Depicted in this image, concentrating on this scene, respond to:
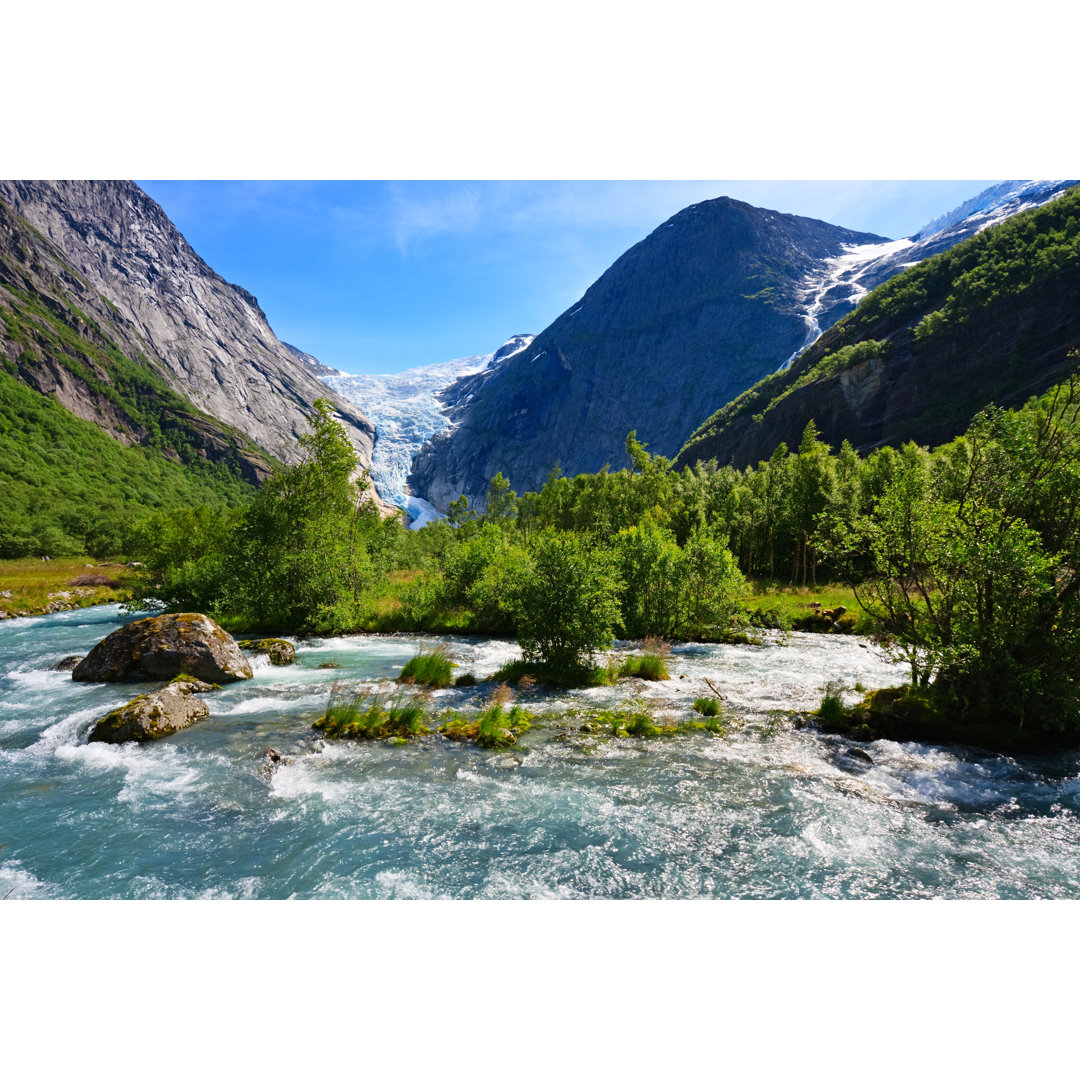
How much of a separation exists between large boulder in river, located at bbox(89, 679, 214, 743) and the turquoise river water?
0.45 m

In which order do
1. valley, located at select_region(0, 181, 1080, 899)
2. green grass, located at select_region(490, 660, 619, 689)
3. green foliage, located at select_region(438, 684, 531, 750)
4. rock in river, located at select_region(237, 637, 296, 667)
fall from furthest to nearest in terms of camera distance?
1. rock in river, located at select_region(237, 637, 296, 667)
2. green grass, located at select_region(490, 660, 619, 689)
3. green foliage, located at select_region(438, 684, 531, 750)
4. valley, located at select_region(0, 181, 1080, 899)

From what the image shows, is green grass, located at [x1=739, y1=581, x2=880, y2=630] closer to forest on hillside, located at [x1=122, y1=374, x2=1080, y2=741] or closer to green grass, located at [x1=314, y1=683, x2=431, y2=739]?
forest on hillside, located at [x1=122, y1=374, x2=1080, y2=741]

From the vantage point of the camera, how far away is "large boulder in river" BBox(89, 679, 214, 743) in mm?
14500

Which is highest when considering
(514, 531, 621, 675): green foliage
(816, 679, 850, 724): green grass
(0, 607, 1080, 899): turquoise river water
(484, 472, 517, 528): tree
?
(484, 472, 517, 528): tree

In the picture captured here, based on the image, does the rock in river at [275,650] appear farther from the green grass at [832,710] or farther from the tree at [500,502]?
the tree at [500,502]

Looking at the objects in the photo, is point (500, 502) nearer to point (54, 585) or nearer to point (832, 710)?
point (54, 585)

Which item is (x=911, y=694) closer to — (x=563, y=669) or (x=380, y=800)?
(x=563, y=669)

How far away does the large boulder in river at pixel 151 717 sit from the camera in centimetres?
1450

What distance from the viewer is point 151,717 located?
1499 centimetres

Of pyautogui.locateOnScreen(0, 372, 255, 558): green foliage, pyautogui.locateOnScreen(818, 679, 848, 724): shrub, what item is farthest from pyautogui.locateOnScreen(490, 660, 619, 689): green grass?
pyautogui.locateOnScreen(0, 372, 255, 558): green foliage

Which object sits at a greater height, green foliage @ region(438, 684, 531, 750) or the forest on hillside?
the forest on hillside

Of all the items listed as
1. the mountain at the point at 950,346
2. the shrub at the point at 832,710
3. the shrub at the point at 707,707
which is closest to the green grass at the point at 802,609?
the shrub at the point at 832,710

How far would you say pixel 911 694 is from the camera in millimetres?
14648

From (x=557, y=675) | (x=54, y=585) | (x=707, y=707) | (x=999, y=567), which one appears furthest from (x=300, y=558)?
(x=54, y=585)
